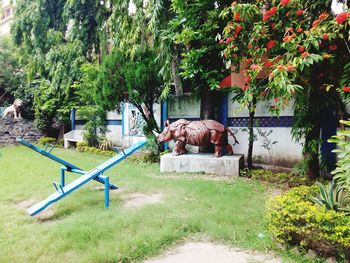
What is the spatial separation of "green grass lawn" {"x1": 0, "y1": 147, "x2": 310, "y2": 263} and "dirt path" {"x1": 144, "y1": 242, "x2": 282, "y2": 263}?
124 millimetres

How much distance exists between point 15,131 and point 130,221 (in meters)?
11.9

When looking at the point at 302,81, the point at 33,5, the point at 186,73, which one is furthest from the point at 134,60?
the point at 33,5

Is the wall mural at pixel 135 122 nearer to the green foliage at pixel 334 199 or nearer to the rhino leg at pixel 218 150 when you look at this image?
the rhino leg at pixel 218 150

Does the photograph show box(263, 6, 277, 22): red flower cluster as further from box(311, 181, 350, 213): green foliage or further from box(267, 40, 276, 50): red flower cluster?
box(311, 181, 350, 213): green foliage

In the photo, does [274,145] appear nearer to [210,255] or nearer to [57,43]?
[210,255]

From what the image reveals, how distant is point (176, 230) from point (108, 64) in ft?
19.1

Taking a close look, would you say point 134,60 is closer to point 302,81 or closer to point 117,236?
point 302,81

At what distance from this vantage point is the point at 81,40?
483 inches

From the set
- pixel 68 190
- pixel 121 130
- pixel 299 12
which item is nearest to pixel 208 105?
pixel 299 12

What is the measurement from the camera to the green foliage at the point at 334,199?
3.01 m

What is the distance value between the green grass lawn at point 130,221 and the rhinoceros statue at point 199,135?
1039 mm

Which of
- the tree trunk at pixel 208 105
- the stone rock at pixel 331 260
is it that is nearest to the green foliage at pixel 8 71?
the tree trunk at pixel 208 105

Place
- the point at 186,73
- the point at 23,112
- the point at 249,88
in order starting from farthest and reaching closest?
the point at 23,112 < the point at 186,73 < the point at 249,88

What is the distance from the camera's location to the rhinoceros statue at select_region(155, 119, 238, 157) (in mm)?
6656
